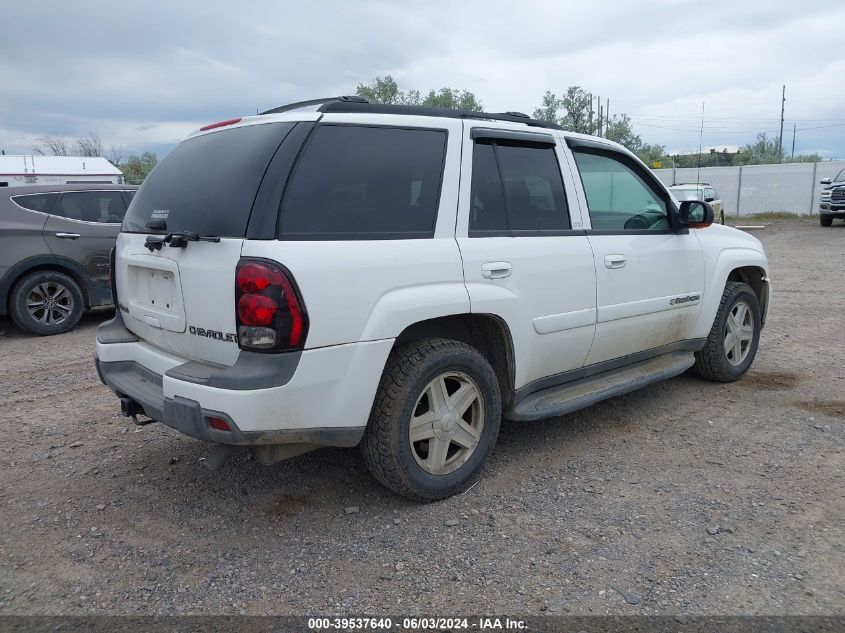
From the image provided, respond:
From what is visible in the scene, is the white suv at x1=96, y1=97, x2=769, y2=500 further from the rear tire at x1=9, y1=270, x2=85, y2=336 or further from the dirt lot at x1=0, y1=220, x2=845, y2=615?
the rear tire at x1=9, y1=270, x2=85, y2=336

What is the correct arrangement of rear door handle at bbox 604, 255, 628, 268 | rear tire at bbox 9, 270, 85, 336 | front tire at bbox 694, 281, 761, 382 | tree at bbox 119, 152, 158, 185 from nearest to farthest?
rear door handle at bbox 604, 255, 628, 268
front tire at bbox 694, 281, 761, 382
rear tire at bbox 9, 270, 85, 336
tree at bbox 119, 152, 158, 185

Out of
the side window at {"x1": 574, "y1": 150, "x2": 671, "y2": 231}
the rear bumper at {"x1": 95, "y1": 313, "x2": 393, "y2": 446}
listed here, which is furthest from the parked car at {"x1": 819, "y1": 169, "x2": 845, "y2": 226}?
the rear bumper at {"x1": 95, "y1": 313, "x2": 393, "y2": 446}

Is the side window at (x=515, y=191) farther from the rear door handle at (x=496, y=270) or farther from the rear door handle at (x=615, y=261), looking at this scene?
the rear door handle at (x=615, y=261)

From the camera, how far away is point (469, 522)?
3230 mm

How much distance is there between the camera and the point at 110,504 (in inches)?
137

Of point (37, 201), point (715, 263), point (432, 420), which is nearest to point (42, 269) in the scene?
point (37, 201)

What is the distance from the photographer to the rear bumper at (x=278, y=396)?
272 cm

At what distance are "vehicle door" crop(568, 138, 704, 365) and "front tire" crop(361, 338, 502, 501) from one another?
1.00 metres

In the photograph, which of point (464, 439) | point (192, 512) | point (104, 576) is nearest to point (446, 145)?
point (464, 439)

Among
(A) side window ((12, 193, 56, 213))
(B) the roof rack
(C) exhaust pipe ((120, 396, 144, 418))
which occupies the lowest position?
(C) exhaust pipe ((120, 396, 144, 418))

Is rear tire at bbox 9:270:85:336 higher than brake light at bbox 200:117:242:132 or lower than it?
lower

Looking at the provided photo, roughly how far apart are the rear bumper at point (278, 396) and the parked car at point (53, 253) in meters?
5.29

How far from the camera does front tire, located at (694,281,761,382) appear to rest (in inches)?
201

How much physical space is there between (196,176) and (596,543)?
256 cm
